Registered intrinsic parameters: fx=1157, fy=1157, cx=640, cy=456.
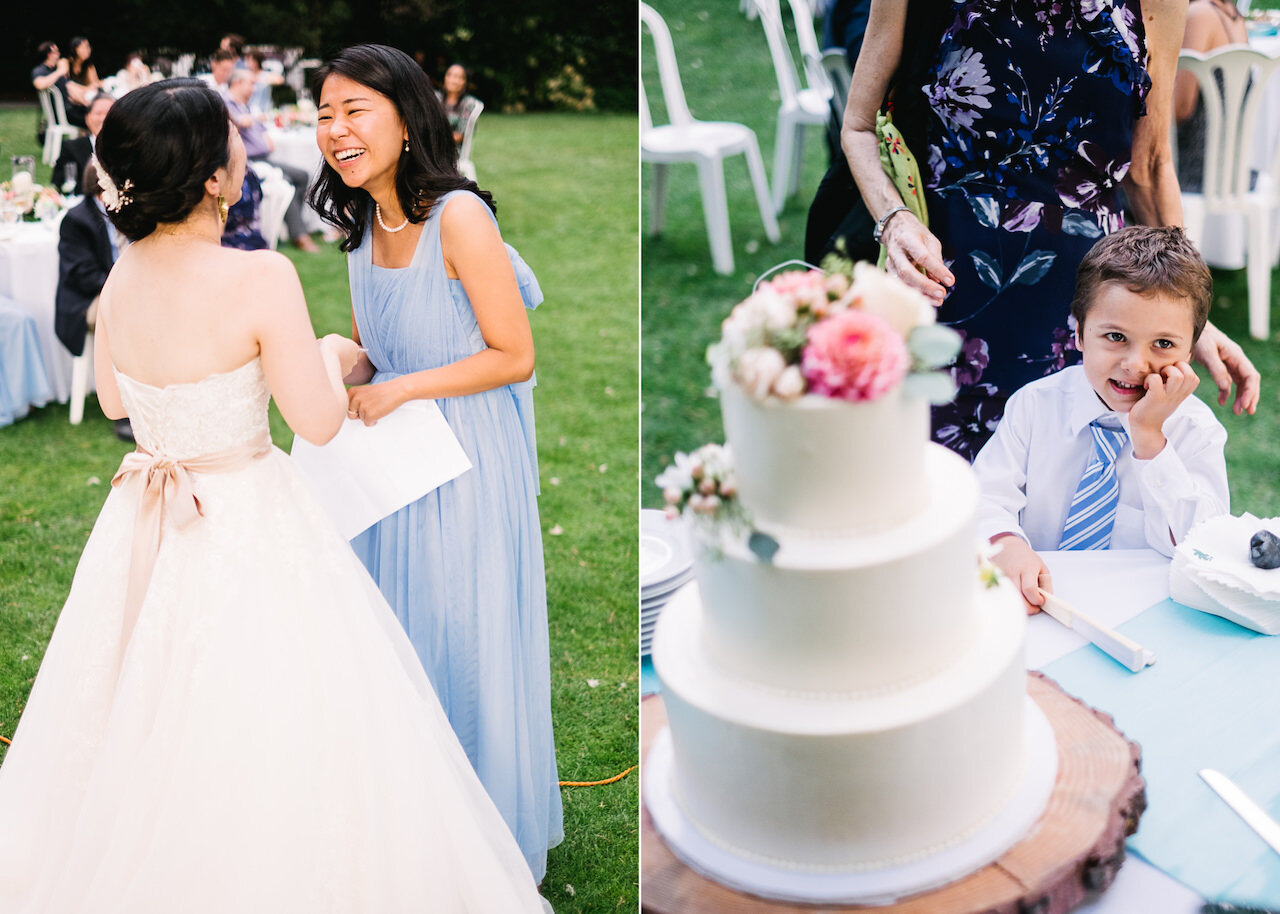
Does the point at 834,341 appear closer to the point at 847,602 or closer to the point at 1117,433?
the point at 847,602

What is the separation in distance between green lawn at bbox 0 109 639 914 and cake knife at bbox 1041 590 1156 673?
4.03ft

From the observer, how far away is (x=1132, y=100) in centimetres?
192

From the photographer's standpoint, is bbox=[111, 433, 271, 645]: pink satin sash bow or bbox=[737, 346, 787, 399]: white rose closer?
bbox=[737, 346, 787, 399]: white rose

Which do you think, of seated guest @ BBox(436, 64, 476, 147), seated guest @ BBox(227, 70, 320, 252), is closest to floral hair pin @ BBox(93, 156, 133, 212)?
seated guest @ BBox(227, 70, 320, 252)

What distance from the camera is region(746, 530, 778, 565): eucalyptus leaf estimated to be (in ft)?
4.18

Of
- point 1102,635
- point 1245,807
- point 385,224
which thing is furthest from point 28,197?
point 1245,807

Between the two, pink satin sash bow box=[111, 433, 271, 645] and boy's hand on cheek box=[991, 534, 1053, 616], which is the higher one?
pink satin sash bow box=[111, 433, 271, 645]

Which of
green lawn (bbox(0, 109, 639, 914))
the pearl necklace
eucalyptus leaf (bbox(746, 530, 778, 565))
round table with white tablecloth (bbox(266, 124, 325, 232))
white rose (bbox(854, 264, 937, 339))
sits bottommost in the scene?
green lawn (bbox(0, 109, 639, 914))

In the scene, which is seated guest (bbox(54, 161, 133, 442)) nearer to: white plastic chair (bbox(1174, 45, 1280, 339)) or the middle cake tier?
white plastic chair (bbox(1174, 45, 1280, 339))

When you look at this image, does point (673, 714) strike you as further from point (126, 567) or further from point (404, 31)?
point (404, 31)

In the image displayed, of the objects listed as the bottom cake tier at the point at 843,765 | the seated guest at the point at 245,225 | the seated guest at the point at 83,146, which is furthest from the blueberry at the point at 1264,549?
the seated guest at the point at 83,146

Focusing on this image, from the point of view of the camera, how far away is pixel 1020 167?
195 cm

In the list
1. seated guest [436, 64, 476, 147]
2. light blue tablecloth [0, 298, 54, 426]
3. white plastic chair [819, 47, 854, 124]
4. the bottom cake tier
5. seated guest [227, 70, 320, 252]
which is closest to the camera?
the bottom cake tier

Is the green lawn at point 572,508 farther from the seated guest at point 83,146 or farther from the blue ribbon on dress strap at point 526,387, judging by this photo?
the seated guest at point 83,146
